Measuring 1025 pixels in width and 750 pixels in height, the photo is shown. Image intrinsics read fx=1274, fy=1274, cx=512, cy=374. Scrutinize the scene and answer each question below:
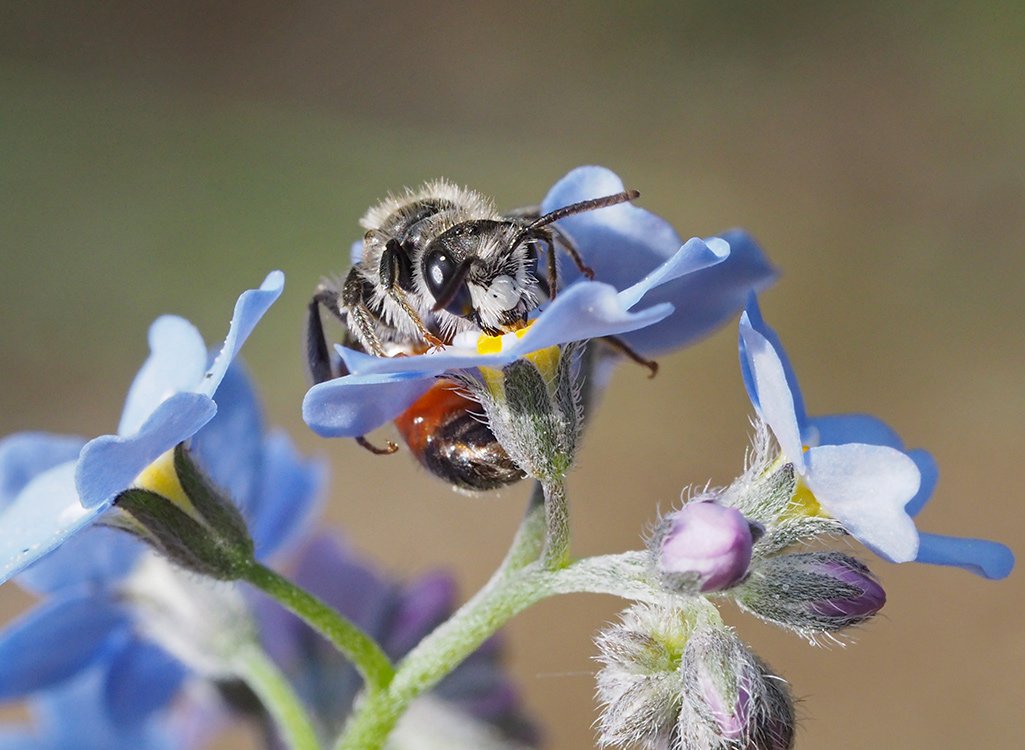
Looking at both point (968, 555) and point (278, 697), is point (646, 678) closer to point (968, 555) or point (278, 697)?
point (968, 555)

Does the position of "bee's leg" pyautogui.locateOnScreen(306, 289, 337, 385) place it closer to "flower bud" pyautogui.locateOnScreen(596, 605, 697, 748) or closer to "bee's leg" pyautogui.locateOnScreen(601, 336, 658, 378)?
"bee's leg" pyautogui.locateOnScreen(601, 336, 658, 378)

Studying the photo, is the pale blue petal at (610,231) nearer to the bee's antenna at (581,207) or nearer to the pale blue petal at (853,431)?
the bee's antenna at (581,207)

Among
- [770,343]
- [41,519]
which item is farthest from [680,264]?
[41,519]

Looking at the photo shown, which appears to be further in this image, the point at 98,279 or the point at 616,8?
the point at 616,8

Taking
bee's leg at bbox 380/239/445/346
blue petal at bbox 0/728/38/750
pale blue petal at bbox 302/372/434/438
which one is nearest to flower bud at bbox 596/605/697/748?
pale blue petal at bbox 302/372/434/438

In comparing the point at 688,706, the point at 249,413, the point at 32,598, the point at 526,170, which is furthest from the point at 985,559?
the point at 526,170

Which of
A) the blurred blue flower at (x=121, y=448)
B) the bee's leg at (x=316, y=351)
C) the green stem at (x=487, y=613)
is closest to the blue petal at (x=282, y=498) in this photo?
the blurred blue flower at (x=121, y=448)

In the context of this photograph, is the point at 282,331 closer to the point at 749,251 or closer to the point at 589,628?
the point at 589,628
